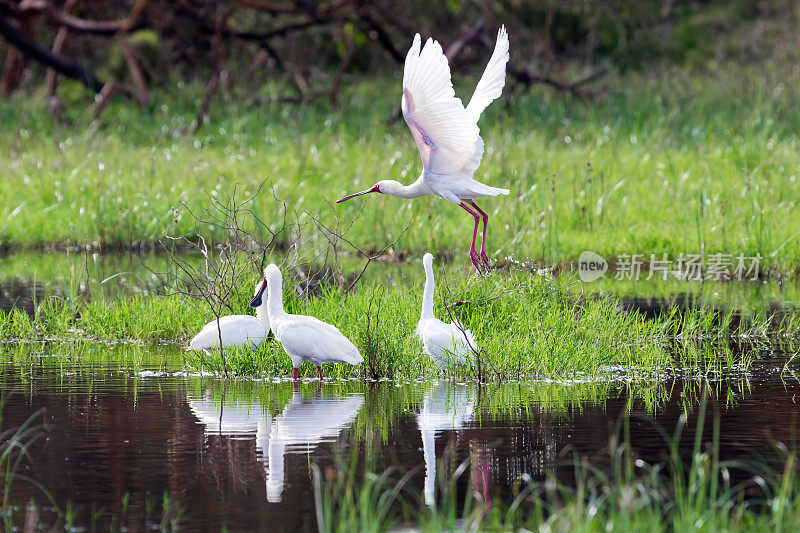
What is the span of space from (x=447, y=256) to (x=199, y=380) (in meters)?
6.74

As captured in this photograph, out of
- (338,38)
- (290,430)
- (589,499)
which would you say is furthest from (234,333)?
(338,38)

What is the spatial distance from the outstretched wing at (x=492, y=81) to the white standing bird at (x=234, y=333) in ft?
7.22

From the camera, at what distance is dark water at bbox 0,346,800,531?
610 cm

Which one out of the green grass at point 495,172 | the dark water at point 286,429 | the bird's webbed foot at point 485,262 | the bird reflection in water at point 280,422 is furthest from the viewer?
the green grass at point 495,172

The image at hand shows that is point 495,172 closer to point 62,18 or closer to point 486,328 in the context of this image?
point 486,328

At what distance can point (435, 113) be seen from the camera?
397 inches

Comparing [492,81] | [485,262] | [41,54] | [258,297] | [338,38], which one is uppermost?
[338,38]

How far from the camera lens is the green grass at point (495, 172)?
15742 mm

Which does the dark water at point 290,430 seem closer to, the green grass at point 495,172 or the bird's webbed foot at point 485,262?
the bird's webbed foot at point 485,262

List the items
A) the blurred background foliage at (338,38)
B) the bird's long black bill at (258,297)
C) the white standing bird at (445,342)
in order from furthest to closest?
the blurred background foliage at (338,38) < the bird's long black bill at (258,297) < the white standing bird at (445,342)

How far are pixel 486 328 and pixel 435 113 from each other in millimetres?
1590

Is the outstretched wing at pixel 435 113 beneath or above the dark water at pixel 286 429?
above

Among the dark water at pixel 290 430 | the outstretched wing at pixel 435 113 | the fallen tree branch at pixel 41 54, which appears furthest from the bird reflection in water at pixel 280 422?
the fallen tree branch at pixel 41 54

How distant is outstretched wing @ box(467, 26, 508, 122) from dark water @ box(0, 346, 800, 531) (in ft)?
8.11
